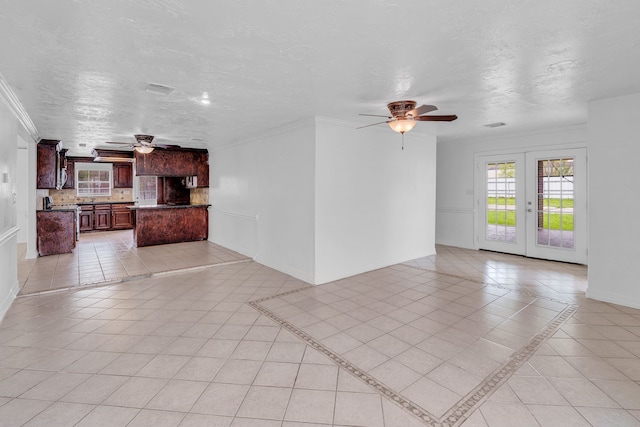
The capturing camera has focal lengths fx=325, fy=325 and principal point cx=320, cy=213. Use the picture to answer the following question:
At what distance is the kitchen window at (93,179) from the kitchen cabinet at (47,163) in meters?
3.67

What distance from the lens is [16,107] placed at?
12.4 ft

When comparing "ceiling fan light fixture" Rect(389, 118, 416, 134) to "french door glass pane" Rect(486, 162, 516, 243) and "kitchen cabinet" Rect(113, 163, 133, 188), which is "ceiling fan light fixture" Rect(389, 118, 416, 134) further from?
"kitchen cabinet" Rect(113, 163, 133, 188)

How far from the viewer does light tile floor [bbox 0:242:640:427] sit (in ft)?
6.52

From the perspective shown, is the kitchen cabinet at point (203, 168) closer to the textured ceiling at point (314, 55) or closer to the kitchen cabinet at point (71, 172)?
the textured ceiling at point (314, 55)

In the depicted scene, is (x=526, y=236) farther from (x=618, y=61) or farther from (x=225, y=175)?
(x=225, y=175)

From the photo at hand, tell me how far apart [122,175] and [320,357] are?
10116 mm

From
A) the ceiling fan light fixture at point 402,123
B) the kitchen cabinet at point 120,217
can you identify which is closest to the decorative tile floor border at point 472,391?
the ceiling fan light fixture at point 402,123

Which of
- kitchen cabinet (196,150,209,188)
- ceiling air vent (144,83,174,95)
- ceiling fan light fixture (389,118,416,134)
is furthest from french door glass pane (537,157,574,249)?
kitchen cabinet (196,150,209,188)

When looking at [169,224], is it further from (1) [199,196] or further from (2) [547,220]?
(2) [547,220]

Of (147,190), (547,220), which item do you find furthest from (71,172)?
(547,220)

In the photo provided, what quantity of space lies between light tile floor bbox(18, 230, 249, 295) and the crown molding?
2208mm

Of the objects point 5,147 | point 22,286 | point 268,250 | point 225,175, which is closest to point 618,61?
point 268,250

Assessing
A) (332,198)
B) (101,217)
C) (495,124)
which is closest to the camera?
(332,198)

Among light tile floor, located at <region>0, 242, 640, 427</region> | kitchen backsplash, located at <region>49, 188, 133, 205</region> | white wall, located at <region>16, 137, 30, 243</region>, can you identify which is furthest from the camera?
kitchen backsplash, located at <region>49, 188, 133, 205</region>
